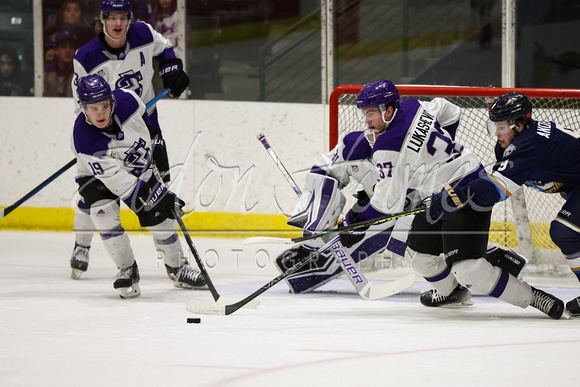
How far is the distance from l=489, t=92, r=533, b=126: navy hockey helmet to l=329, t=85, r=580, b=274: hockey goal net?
122cm

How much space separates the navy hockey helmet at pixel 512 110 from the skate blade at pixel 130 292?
64.9 inches

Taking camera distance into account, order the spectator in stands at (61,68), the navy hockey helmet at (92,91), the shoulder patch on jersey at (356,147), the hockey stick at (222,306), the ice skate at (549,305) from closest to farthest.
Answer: the ice skate at (549,305), the hockey stick at (222,306), the navy hockey helmet at (92,91), the shoulder patch on jersey at (356,147), the spectator in stands at (61,68)

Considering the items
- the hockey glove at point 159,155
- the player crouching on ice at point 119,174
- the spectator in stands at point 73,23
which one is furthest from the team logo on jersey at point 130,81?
the spectator in stands at point 73,23

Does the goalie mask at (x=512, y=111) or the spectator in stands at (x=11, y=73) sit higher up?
the goalie mask at (x=512, y=111)

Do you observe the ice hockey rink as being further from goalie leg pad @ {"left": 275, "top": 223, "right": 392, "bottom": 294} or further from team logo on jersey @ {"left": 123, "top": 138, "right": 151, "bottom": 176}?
team logo on jersey @ {"left": 123, "top": 138, "right": 151, "bottom": 176}

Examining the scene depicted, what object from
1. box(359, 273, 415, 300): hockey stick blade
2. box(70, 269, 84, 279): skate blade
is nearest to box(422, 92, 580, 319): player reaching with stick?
box(359, 273, 415, 300): hockey stick blade

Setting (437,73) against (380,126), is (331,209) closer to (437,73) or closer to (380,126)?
(380,126)

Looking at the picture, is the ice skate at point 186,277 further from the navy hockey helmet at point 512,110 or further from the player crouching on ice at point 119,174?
the navy hockey helmet at point 512,110

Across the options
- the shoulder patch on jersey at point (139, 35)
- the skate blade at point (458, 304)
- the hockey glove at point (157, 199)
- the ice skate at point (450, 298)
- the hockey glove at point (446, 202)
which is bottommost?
the skate blade at point (458, 304)

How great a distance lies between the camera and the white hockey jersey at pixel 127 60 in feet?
13.5

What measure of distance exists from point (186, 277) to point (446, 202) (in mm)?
1326

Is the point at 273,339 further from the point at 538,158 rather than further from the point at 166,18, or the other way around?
the point at 166,18

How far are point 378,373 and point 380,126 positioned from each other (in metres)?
1.20

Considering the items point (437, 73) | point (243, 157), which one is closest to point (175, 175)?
point (243, 157)
